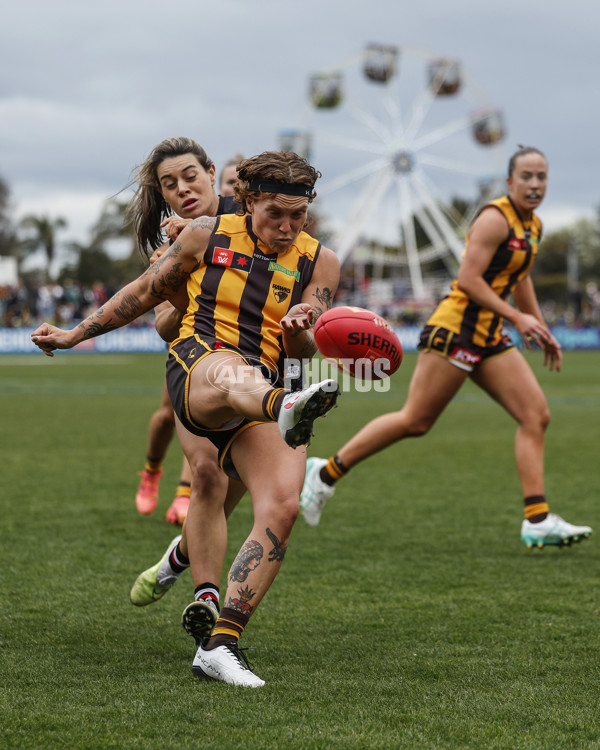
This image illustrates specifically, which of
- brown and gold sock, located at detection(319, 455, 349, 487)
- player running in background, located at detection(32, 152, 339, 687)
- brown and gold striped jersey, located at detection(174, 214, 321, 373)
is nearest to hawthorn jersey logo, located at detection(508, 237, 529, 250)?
brown and gold sock, located at detection(319, 455, 349, 487)

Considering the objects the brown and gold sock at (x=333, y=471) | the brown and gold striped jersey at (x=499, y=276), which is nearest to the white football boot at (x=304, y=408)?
the brown and gold striped jersey at (x=499, y=276)

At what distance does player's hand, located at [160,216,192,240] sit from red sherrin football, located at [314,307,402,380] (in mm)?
794

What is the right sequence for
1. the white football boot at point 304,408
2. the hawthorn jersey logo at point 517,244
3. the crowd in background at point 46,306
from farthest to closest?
the crowd in background at point 46,306 → the hawthorn jersey logo at point 517,244 → the white football boot at point 304,408

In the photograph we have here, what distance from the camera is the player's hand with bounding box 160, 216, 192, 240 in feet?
13.1

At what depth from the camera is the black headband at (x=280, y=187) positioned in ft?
11.9

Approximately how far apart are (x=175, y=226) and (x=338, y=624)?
6.00 feet

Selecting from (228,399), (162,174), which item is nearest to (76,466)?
(162,174)

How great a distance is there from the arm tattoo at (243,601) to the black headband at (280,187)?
144 centimetres

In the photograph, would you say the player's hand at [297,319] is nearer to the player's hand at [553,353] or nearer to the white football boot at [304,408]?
the white football boot at [304,408]

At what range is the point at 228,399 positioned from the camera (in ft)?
11.2

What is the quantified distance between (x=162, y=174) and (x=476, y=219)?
2470 mm

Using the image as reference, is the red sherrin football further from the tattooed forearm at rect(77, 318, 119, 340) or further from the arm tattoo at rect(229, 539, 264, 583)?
the tattooed forearm at rect(77, 318, 119, 340)

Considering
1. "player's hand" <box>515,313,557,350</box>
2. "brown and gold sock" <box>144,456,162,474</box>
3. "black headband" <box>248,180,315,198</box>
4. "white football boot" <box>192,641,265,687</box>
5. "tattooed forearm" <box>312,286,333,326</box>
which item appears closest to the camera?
"white football boot" <box>192,641,265,687</box>

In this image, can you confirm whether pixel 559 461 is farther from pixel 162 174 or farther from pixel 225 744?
pixel 225 744
